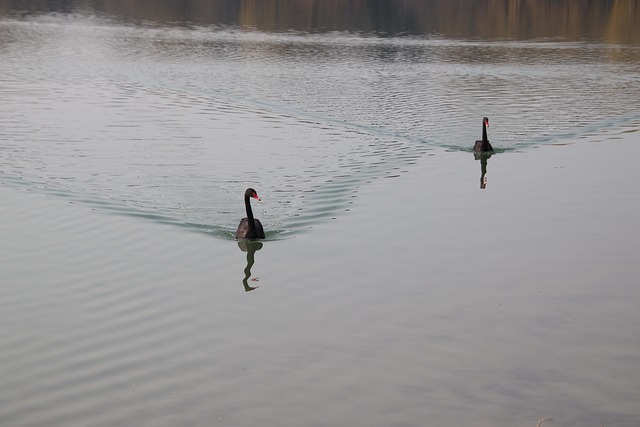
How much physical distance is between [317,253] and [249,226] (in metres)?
1.33

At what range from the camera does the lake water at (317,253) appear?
10820mm

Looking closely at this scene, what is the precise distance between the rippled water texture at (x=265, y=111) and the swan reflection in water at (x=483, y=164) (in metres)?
1.38

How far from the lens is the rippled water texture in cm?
2036

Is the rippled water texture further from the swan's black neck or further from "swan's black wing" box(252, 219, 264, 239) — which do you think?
the swan's black neck

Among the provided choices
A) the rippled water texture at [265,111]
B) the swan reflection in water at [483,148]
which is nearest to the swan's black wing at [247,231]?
the rippled water texture at [265,111]

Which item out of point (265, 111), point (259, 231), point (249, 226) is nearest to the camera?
point (249, 226)

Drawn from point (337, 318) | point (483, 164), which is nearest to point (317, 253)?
point (337, 318)

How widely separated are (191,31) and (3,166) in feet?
127

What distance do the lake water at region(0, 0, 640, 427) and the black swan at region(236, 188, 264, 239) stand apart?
11.6 inches

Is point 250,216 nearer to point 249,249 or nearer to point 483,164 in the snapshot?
point 249,249

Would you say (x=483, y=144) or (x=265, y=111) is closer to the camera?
(x=483, y=144)

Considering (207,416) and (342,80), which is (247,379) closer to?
(207,416)

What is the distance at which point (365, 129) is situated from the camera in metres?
27.2

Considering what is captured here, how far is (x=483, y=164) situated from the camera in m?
23.6
